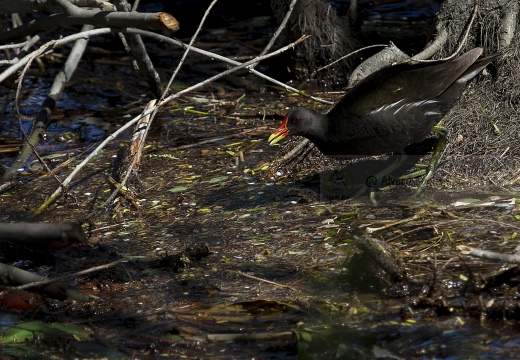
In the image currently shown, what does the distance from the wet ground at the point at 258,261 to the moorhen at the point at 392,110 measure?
0.35 meters

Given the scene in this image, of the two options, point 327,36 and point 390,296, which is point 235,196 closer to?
point 390,296

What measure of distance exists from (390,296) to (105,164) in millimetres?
3335

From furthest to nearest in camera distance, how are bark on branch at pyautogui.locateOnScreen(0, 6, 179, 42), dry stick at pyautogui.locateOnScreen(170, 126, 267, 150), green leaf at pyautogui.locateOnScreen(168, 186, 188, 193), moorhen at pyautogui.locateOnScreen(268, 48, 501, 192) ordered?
dry stick at pyautogui.locateOnScreen(170, 126, 267, 150), green leaf at pyautogui.locateOnScreen(168, 186, 188, 193), moorhen at pyautogui.locateOnScreen(268, 48, 501, 192), bark on branch at pyautogui.locateOnScreen(0, 6, 179, 42)

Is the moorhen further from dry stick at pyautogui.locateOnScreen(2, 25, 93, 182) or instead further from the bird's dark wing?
dry stick at pyautogui.locateOnScreen(2, 25, 93, 182)

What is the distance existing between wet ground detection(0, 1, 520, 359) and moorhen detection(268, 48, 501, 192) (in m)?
0.35

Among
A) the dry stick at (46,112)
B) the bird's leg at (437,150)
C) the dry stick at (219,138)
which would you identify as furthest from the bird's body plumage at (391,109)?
the dry stick at (46,112)

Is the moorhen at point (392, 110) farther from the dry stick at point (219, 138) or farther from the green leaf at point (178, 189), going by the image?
the dry stick at point (219, 138)

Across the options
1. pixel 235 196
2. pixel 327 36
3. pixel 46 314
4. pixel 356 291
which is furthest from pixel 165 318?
pixel 327 36

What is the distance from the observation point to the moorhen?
5477 mm

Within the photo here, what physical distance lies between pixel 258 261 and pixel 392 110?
165 centimetres

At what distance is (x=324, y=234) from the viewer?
4.86 meters

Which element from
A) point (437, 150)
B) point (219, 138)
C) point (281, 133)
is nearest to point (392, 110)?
point (437, 150)

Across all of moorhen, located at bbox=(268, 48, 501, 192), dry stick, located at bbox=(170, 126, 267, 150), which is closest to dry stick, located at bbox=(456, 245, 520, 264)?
moorhen, located at bbox=(268, 48, 501, 192)

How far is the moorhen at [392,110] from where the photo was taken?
5.48 m
